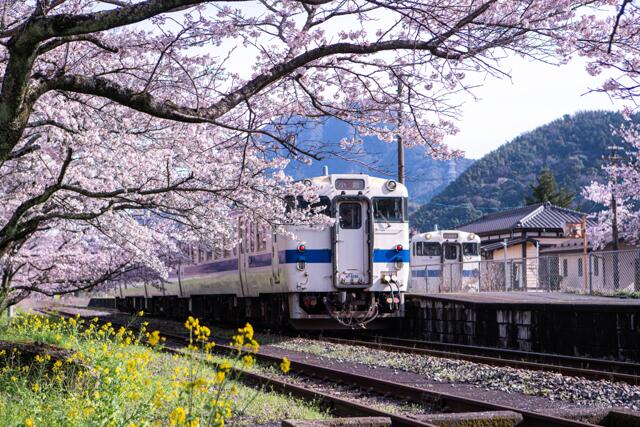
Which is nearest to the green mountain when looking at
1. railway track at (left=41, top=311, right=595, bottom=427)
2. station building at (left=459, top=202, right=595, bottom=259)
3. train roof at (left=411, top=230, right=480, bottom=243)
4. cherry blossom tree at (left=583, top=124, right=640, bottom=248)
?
station building at (left=459, top=202, right=595, bottom=259)

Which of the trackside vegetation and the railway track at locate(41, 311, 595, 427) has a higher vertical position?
the trackside vegetation

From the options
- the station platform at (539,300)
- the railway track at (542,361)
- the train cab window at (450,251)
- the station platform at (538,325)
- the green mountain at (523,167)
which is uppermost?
the green mountain at (523,167)

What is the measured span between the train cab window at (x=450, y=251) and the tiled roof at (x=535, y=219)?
1139 centimetres

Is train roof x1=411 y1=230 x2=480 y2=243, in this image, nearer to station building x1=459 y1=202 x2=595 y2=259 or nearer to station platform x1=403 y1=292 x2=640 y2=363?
station building x1=459 y1=202 x2=595 y2=259

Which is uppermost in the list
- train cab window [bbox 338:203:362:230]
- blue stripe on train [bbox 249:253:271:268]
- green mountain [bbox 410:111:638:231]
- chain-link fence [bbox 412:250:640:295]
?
green mountain [bbox 410:111:638:231]

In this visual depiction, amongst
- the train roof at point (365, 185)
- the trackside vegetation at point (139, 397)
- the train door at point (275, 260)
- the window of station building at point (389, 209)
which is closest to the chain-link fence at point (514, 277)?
the window of station building at point (389, 209)

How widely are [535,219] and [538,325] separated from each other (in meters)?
26.5

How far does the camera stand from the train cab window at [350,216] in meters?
16.0

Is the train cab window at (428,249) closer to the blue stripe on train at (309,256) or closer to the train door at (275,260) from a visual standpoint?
the train door at (275,260)

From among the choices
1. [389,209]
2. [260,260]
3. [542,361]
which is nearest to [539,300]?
[389,209]

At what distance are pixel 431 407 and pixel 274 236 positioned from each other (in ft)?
29.2

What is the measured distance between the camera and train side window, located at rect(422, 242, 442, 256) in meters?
27.5

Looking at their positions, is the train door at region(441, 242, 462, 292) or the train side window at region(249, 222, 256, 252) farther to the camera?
the train door at region(441, 242, 462, 292)

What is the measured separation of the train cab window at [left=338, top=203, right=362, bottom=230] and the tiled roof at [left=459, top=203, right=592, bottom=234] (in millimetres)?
23202
